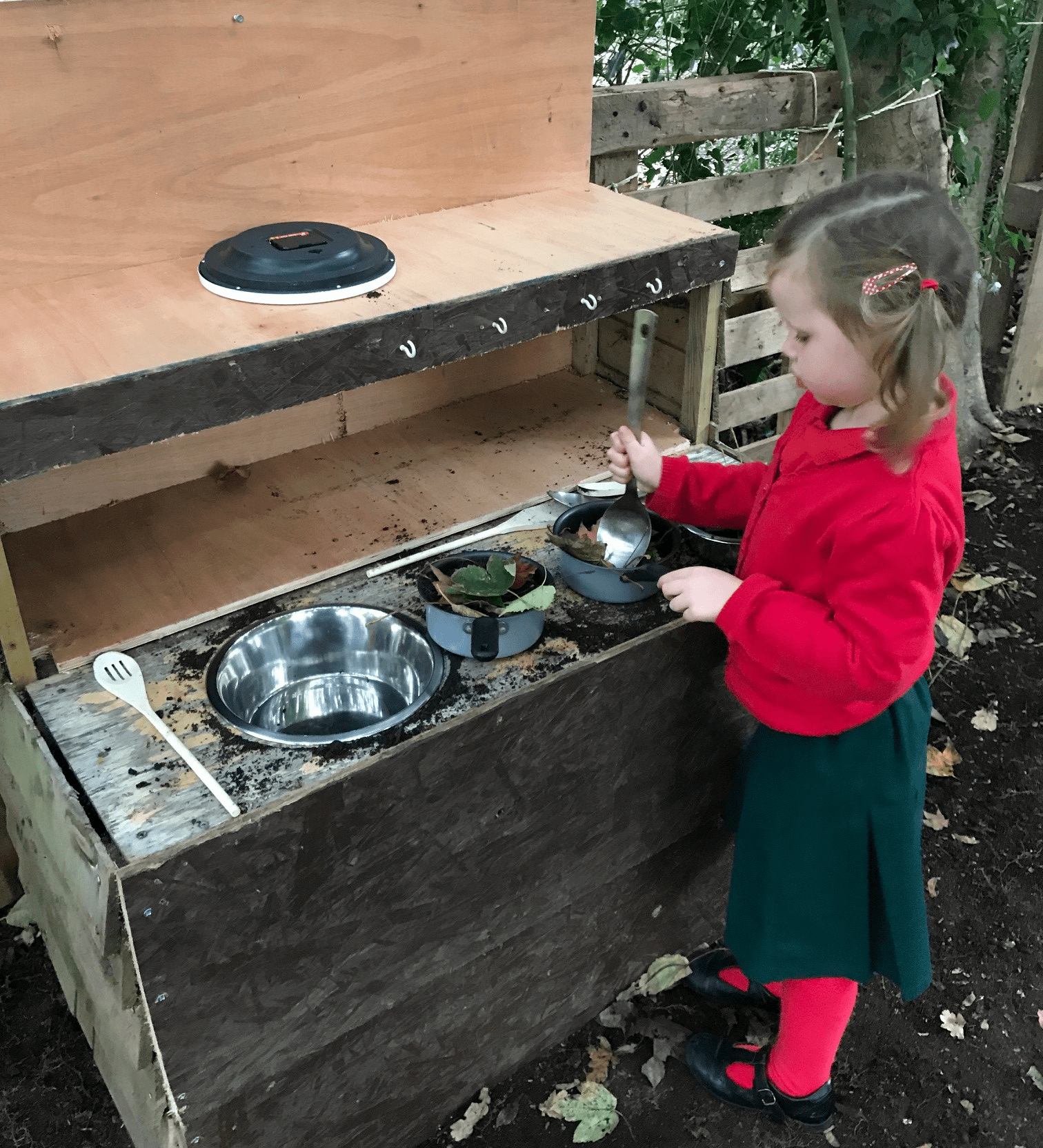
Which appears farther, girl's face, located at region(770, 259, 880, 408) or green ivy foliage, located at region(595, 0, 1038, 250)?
green ivy foliage, located at region(595, 0, 1038, 250)

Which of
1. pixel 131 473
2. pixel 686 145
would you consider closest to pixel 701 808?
pixel 131 473

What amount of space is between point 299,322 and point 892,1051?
1.67m

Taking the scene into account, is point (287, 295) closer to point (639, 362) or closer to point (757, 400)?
point (639, 362)

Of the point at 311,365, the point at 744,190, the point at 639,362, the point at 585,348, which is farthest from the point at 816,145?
the point at 311,365

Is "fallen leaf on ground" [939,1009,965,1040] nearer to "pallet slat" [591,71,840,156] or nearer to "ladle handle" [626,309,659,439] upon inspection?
"ladle handle" [626,309,659,439]

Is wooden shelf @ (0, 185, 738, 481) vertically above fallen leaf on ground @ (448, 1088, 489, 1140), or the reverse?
wooden shelf @ (0, 185, 738, 481)

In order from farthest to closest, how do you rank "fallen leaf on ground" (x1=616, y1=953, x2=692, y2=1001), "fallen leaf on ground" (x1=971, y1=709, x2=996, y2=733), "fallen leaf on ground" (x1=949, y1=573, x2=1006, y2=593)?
"fallen leaf on ground" (x1=949, y1=573, x2=1006, y2=593)
"fallen leaf on ground" (x1=971, y1=709, x2=996, y2=733)
"fallen leaf on ground" (x1=616, y1=953, x2=692, y2=1001)

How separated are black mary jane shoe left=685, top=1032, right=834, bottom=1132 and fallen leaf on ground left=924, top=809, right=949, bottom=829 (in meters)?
0.76

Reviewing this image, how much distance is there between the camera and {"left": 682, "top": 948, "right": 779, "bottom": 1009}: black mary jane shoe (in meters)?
1.99

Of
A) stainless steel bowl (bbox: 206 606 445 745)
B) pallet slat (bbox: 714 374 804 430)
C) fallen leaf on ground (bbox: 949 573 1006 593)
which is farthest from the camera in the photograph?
fallen leaf on ground (bbox: 949 573 1006 593)

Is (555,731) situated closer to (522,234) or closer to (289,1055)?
(289,1055)

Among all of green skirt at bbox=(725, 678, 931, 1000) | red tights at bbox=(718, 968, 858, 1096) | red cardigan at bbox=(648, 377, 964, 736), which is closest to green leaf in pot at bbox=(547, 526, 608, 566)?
red cardigan at bbox=(648, 377, 964, 736)

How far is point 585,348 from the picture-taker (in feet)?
7.90

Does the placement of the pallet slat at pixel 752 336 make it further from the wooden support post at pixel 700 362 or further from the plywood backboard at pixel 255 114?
the plywood backboard at pixel 255 114
